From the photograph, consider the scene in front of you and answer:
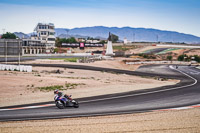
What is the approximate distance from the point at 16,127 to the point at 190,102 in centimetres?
1529

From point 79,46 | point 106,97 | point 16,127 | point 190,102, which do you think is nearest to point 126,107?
point 106,97

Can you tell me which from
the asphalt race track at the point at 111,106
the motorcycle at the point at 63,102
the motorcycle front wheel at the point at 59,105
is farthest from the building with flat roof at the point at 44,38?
the motorcycle front wheel at the point at 59,105

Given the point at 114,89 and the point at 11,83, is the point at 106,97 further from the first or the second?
the point at 11,83

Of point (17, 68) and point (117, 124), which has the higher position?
point (17, 68)

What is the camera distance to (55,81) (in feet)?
108

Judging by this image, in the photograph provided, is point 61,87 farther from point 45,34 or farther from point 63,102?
point 45,34

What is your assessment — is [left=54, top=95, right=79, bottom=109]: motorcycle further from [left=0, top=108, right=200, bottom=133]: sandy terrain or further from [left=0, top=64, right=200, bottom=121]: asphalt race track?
[left=0, top=108, right=200, bottom=133]: sandy terrain

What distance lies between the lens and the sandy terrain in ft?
46.0

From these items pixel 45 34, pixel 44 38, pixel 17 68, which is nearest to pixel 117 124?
pixel 17 68

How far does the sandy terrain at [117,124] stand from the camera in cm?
1401

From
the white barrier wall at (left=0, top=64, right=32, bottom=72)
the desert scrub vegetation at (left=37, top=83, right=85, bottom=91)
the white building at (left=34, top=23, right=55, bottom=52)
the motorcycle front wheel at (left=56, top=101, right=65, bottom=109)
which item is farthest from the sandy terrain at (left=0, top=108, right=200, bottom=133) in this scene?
the white building at (left=34, top=23, right=55, bottom=52)

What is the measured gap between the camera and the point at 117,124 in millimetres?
15188

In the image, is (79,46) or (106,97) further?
(79,46)

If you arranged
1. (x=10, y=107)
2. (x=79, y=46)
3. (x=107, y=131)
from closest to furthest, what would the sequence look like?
(x=107, y=131)
(x=10, y=107)
(x=79, y=46)
